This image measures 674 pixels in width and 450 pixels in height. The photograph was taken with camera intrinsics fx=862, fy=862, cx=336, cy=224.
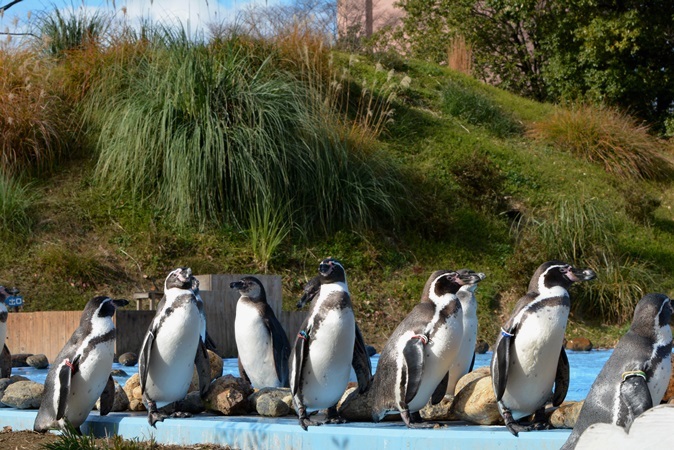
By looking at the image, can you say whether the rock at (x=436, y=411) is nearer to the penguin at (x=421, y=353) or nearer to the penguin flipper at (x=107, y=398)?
the penguin at (x=421, y=353)

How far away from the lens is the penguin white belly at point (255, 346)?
5016mm

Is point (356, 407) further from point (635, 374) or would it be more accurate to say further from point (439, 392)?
point (635, 374)

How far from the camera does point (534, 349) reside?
11.8 ft

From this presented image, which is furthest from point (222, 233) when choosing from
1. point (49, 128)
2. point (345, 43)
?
point (345, 43)

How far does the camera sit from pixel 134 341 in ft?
24.1

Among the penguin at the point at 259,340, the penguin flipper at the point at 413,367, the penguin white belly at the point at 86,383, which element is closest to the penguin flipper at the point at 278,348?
the penguin at the point at 259,340

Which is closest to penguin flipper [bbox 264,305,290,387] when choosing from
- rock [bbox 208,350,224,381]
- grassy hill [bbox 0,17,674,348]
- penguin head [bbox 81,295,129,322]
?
rock [bbox 208,350,224,381]

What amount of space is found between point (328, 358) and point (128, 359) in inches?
148

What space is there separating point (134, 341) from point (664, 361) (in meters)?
5.09

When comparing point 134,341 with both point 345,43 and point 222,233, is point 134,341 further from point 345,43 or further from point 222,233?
point 345,43

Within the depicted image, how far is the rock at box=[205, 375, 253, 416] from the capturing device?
163 inches

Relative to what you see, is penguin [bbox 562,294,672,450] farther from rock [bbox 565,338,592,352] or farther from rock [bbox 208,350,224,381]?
rock [bbox 565,338,592,352]

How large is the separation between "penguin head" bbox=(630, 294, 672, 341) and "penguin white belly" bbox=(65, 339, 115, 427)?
2.32m

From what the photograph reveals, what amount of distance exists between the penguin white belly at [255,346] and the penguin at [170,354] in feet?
2.63
